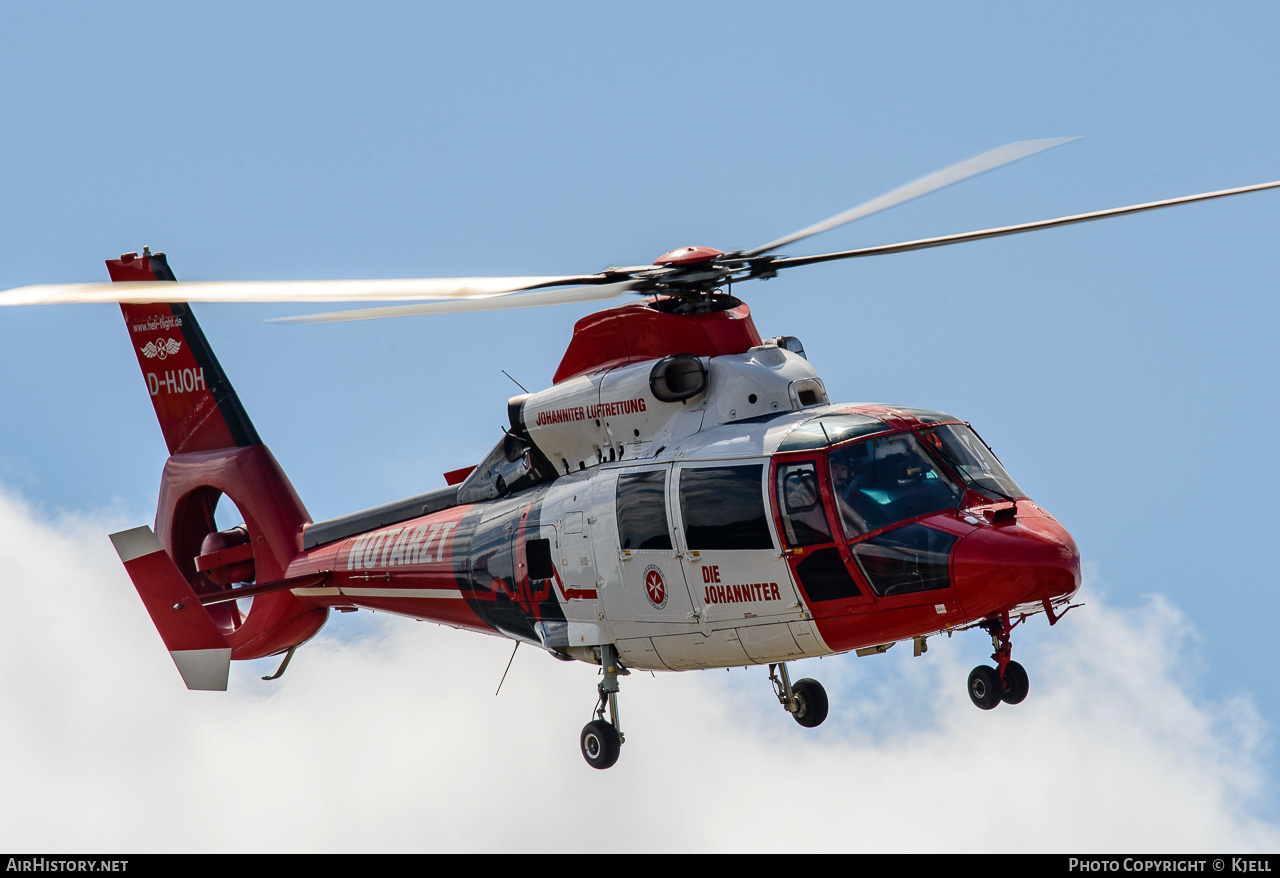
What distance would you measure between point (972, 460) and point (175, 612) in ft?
31.2

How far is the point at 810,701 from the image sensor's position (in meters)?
15.7

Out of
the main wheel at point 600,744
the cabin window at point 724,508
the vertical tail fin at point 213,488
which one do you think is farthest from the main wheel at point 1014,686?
the vertical tail fin at point 213,488

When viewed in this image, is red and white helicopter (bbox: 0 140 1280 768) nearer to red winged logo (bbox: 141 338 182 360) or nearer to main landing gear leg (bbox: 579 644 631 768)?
main landing gear leg (bbox: 579 644 631 768)

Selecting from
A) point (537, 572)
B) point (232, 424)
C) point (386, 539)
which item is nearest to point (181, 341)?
point (232, 424)

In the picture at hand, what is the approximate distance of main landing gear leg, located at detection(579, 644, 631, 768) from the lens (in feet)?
45.4

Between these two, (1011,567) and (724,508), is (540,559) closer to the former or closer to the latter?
(724,508)

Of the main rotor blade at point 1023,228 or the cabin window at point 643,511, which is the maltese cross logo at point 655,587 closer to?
the cabin window at point 643,511

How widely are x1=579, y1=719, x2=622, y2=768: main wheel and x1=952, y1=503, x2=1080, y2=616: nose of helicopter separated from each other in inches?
162

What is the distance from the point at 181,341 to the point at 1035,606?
12581 millimetres

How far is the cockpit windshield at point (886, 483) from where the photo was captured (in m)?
11.8

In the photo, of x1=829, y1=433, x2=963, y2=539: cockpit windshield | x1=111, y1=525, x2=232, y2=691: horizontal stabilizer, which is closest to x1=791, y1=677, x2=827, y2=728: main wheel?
x1=829, y1=433, x2=963, y2=539: cockpit windshield

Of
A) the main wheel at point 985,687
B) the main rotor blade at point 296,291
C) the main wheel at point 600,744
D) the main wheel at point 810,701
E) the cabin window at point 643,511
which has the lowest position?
the main wheel at point 810,701

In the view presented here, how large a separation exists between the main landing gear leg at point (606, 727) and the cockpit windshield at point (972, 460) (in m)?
3.93

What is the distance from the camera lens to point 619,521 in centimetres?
1329
